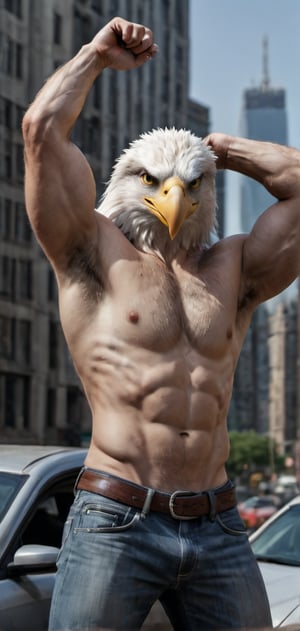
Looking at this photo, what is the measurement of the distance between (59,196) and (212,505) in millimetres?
891

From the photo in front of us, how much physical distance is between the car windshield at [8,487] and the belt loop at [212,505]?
2.26 meters

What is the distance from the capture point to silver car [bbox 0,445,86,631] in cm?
552

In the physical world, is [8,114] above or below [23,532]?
above

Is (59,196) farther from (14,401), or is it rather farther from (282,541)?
(14,401)

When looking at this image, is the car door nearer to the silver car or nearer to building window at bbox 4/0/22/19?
the silver car

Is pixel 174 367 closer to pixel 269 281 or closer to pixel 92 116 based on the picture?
pixel 269 281

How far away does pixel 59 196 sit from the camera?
3754 mm

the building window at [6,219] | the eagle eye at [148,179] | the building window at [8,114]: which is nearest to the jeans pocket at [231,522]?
the eagle eye at [148,179]

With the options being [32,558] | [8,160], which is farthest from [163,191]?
[8,160]

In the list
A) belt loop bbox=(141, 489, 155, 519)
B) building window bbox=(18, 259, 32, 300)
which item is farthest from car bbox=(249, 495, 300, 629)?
building window bbox=(18, 259, 32, 300)

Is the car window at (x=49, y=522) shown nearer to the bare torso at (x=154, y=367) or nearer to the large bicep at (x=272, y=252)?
the large bicep at (x=272, y=252)

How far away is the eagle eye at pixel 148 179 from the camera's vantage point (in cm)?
386

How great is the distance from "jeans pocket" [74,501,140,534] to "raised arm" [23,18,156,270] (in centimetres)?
66

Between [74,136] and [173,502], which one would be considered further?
[74,136]
